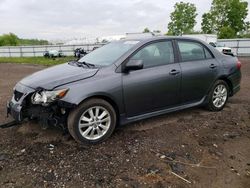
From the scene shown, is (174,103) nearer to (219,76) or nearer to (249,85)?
(219,76)

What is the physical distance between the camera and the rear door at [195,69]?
472 cm

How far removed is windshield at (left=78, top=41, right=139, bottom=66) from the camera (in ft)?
14.0

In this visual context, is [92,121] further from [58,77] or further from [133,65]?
[133,65]

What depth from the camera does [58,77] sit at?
386cm

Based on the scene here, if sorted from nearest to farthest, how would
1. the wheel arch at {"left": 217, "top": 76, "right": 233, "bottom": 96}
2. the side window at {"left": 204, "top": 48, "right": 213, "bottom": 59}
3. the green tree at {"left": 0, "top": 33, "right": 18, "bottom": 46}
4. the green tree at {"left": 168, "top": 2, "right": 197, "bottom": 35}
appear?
the side window at {"left": 204, "top": 48, "right": 213, "bottom": 59} → the wheel arch at {"left": 217, "top": 76, "right": 233, "bottom": 96} → the green tree at {"left": 168, "top": 2, "right": 197, "bottom": 35} → the green tree at {"left": 0, "top": 33, "right": 18, "bottom": 46}

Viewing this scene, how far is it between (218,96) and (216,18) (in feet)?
148

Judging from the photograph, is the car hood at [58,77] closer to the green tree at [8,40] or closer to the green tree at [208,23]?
the green tree at [208,23]

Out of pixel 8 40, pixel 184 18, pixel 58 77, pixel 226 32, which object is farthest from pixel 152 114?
pixel 8 40

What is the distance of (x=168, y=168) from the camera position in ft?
10.5


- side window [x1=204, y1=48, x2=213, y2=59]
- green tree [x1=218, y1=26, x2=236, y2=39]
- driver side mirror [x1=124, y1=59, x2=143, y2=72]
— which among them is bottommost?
driver side mirror [x1=124, y1=59, x2=143, y2=72]

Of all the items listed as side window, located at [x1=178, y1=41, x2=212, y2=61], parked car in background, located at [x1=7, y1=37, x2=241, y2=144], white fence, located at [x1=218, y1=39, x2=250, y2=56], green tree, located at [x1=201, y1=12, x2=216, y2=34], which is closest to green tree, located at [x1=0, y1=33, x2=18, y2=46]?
green tree, located at [x1=201, y1=12, x2=216, y2=34]

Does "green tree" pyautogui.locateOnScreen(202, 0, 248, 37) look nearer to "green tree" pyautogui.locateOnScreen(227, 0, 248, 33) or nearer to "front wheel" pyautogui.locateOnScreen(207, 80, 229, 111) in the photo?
"green tree" pyautogui.locateOnScreen(227, 0, 248, 33)

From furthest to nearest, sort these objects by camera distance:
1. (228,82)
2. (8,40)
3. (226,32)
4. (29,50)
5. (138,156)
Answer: (8,40), (226,32), (29,50), (228,82), (138,156)

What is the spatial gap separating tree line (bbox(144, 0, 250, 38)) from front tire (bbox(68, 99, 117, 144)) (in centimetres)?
4362
